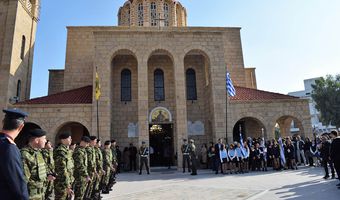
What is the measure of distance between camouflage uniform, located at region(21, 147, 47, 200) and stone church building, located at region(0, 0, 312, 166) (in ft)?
42.3

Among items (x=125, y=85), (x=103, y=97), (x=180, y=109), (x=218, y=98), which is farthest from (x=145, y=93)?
→ (x=218, y=98)

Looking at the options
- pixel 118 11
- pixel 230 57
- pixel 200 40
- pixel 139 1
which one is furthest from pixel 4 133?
pixel 118 11

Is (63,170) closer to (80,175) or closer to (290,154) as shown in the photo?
(80,175)

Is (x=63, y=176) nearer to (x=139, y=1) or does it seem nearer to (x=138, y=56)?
(x=138, y=56)

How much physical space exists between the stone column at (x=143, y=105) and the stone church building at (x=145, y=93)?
0.22ft

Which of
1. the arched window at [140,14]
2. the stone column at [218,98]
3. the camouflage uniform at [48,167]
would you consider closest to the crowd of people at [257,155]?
the stone column at [218,98]

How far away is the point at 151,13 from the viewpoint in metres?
33.3

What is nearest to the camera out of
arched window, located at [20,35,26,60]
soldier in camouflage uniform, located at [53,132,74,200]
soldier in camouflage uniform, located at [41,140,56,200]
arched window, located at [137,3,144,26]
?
soldier in camouflage uniform, located at [41,140,56,200]

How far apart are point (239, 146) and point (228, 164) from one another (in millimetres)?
1349

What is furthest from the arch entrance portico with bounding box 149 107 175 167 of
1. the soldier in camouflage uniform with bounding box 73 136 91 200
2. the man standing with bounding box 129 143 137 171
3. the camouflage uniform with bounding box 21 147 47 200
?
the camouflage uniform with bounding box 21 147 47 200

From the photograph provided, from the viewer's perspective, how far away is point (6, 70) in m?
17.9

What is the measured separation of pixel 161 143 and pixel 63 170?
15.5 m

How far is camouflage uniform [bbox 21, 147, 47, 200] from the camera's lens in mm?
3650

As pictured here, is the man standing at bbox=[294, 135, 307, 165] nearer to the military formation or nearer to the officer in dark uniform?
the military formation
